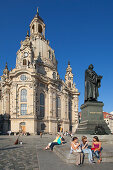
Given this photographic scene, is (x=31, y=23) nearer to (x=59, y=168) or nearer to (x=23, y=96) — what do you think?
(x=23, y=96)

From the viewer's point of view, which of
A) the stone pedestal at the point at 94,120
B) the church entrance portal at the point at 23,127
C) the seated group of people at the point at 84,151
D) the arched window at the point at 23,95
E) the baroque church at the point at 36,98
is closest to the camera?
the seated group of people at the point at 84,151

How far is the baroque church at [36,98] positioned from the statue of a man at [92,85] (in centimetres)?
3639

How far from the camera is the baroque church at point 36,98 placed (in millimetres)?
47406

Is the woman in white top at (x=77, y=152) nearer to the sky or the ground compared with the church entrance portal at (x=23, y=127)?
nearer to the sky

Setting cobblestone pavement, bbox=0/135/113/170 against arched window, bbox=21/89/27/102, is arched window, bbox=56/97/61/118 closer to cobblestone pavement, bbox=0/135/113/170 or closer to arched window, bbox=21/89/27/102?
arched window, bbox=21/89/27/102

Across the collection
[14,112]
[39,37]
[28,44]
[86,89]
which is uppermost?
[39,37]

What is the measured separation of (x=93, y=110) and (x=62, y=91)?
166ft

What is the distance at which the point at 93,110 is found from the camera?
11.1 m

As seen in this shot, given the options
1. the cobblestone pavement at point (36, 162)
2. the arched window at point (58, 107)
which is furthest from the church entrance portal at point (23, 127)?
the cobblestone pavement at point (36, 162)

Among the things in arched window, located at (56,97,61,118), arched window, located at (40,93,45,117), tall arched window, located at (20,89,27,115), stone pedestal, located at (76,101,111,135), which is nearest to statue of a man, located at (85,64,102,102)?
stone pedestal, located at (76,101,111,135)

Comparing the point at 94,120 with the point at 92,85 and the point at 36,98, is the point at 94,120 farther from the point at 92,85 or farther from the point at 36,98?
the point at 36,98

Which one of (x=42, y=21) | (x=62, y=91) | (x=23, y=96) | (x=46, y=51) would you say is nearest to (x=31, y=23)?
(x=42, y=21)

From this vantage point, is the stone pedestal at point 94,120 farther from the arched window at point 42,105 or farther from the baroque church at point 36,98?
the arched window at point 42,105

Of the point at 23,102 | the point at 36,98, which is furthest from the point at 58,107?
the point at 23,102
